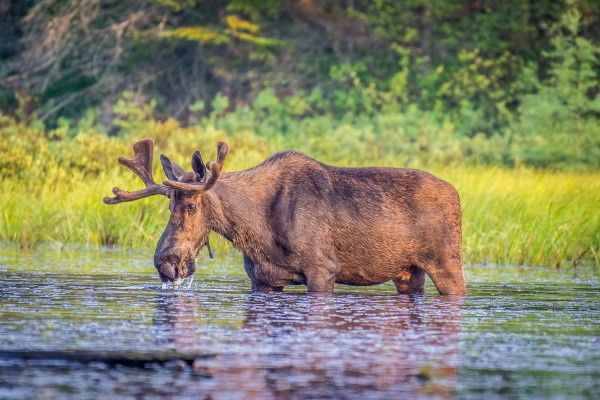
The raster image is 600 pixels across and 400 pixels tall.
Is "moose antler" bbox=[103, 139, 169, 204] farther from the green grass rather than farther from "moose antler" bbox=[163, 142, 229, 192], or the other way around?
the green grass

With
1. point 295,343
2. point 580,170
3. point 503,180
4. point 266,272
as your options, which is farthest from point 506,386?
point 580,170

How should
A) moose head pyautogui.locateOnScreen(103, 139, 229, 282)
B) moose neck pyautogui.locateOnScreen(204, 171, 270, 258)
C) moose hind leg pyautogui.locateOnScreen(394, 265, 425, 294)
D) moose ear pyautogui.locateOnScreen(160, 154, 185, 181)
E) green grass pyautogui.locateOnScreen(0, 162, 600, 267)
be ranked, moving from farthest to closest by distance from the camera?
green grass pyautogui.locateOnScreen(0, 162, 600, 267), moose hind leg pyautogui.locateOnScreen(394, 265, 425, 294), moose ear pyautogui.locateOnScreen(160, 154, 185, 181), moose neck pyautogui.locateOnScreen(204, 171, 270, 258), moose head pyautogui.locateOnScreen(103, 139, 229, 282)

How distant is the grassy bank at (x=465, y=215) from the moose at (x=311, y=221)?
3.69 metres

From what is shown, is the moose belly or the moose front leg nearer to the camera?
the moose front leg

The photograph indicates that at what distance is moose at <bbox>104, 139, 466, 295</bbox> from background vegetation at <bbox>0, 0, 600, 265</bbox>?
12.8m

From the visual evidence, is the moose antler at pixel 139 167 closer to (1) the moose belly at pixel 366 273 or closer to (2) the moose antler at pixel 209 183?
(2) the moose antler at pixel 209 183

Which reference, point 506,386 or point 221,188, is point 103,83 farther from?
point 506,386

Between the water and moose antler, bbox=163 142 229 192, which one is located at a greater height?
moose antler, bbox=163 142 229 192

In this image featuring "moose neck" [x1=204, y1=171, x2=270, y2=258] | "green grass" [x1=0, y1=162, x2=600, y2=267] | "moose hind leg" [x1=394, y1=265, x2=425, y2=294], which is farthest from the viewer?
"green grass" [x1=0, y1=162, x2=600, y2=267]

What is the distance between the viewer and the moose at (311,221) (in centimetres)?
1052

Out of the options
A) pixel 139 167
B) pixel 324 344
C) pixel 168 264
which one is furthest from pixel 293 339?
pixel 139 167

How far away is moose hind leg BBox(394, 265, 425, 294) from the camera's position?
11.3 meters

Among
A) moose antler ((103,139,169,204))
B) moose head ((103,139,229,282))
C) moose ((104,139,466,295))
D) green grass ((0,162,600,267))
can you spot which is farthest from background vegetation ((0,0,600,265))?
moose head ((103,139,229,282))

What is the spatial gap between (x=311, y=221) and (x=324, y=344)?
2.65 m
